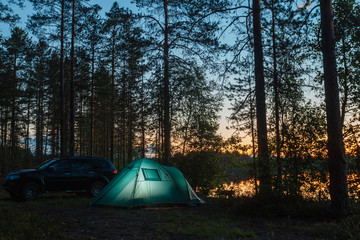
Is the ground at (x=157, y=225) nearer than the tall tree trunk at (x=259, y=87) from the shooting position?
Yes

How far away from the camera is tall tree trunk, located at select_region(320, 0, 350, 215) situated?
27.9ft

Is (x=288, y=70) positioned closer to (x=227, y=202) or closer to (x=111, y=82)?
(x=227, y=202)

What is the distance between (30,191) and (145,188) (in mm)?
5904

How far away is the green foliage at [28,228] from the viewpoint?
21.5ft

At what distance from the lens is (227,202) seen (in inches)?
444

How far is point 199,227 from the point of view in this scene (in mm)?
7965

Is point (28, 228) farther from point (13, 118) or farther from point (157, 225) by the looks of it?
point (13, 118)

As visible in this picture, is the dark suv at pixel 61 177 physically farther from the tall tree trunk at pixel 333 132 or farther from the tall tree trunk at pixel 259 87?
the tall tree trunk at pixel 333 132

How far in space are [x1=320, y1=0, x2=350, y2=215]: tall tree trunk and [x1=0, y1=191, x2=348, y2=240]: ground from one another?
3.99 feet

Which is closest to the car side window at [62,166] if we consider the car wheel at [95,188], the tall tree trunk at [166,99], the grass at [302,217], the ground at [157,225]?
the car wheel at [95,188]

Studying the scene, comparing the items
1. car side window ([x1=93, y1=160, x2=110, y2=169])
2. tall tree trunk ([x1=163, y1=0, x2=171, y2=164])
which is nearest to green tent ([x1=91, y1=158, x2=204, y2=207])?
car side window ([x1=93, y1=160, x2=110, y2=169])

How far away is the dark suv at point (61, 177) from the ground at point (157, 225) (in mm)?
3686

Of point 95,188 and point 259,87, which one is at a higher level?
point 259,87

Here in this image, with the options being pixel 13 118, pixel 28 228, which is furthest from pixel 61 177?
pixel 13 118
